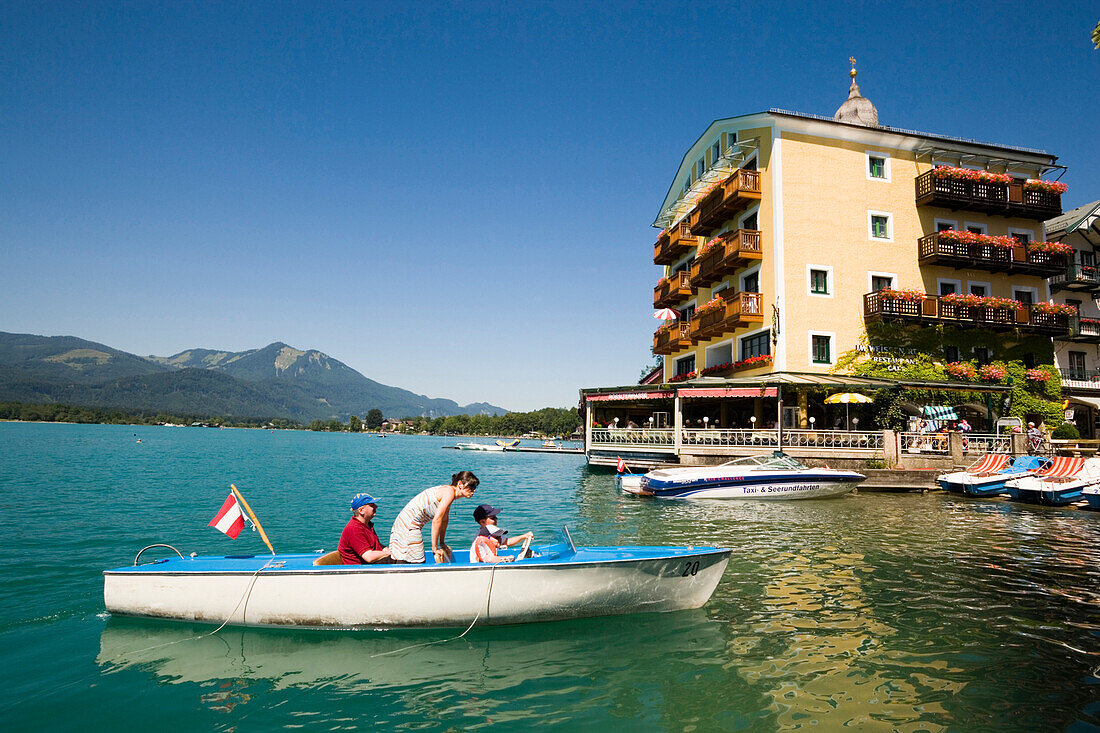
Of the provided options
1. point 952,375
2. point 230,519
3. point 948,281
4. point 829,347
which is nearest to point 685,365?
point 829,347

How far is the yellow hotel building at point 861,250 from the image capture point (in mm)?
34094

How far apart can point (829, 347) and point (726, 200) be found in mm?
10187

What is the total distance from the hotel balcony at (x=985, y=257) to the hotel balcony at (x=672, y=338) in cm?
1368

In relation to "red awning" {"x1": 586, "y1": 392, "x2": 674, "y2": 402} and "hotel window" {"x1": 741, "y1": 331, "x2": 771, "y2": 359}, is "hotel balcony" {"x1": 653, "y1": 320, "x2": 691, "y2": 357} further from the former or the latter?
"red awning" {"x1": 586, "y1": 392, "x2": 674, "y2": 402}

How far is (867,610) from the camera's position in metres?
9.92

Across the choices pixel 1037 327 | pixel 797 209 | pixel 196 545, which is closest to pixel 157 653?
pixel 196 545

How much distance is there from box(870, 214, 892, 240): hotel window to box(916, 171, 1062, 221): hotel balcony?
2.47 m

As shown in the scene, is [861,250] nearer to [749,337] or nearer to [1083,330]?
[749,337]

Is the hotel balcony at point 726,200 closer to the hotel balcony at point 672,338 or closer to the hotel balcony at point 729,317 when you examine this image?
the hotel balcony at point 729,317

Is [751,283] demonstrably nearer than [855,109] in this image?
Yes

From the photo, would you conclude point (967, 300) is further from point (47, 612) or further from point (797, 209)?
point (47, 612)

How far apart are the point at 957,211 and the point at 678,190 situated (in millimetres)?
18005

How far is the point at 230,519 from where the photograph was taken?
9711 millimetres

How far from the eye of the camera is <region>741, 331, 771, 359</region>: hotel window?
34531 mm
